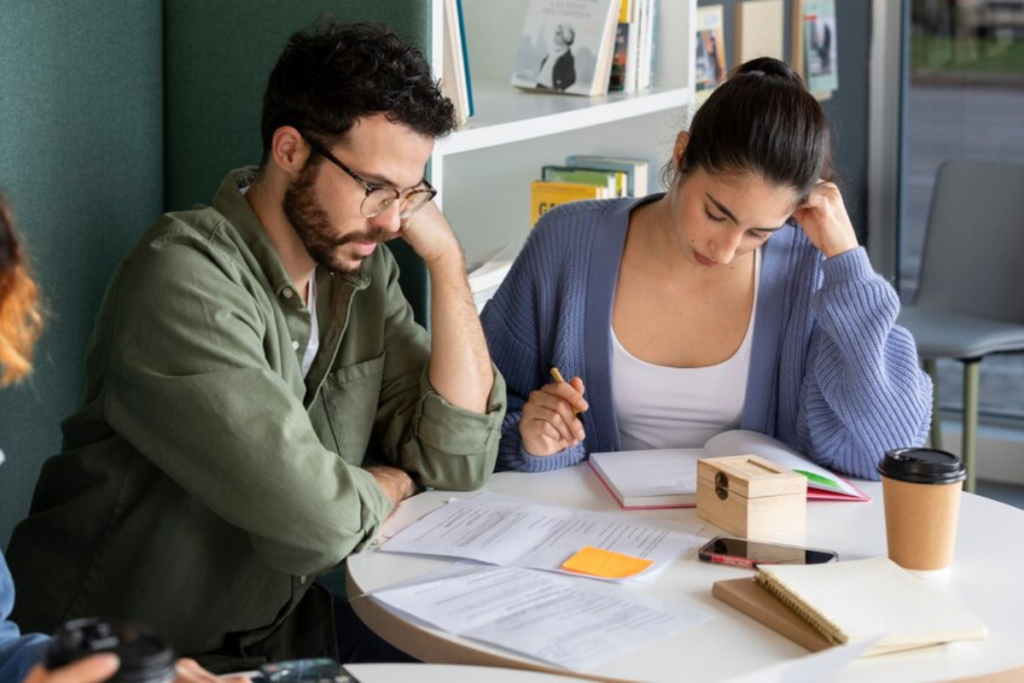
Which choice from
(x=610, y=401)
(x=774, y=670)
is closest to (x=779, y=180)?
(x=610, y=401)

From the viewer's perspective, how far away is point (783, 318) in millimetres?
2244

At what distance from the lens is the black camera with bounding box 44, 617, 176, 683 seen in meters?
0.94

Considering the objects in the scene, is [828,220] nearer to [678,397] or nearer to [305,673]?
[678,397]

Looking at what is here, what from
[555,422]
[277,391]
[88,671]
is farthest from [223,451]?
[88,671]

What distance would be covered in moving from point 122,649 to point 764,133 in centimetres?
137

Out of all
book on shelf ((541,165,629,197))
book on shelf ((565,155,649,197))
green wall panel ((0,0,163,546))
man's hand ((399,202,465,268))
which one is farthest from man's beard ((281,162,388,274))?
book on shelf ((565,155,649,197))

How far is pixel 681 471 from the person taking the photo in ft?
6.67

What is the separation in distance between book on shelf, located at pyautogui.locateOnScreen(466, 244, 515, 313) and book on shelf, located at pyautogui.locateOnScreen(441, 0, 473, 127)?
0.27m

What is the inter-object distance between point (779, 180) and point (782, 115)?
96 millimetres

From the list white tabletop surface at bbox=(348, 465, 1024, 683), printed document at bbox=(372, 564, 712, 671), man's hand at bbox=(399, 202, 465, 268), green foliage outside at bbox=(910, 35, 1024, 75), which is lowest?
white tabletop surface at bbox=(348, 465, 1024, 683)

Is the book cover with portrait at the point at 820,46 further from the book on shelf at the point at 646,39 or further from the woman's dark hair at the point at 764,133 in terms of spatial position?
the woman's dark hair at the point at 764,133

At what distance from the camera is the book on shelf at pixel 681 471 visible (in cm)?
194

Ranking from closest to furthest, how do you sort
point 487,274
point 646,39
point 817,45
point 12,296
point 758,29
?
point 12,296 → point 487,274 → point 646,39 → point 758,29 → point 817,45

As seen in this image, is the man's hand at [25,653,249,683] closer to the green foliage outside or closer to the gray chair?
the gray chair
